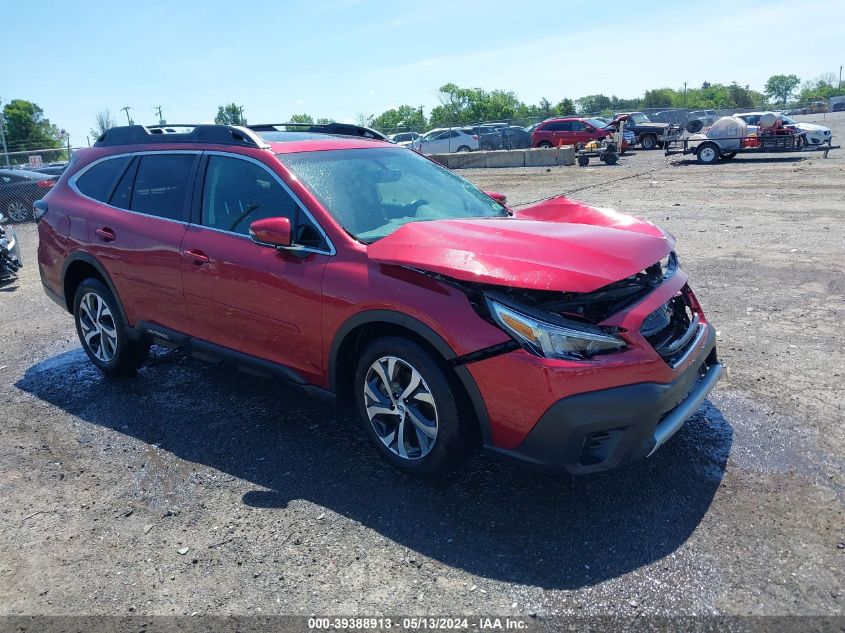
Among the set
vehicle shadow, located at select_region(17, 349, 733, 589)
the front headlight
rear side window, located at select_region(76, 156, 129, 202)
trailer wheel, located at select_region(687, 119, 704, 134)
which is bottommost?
vehicle shadow, located at select_region(17, 349, 733, 589)

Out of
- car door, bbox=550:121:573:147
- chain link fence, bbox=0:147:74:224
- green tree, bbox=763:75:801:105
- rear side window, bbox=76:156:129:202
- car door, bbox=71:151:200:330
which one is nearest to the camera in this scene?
car door, bbox=71:151:200:330

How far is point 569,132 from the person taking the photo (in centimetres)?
3098

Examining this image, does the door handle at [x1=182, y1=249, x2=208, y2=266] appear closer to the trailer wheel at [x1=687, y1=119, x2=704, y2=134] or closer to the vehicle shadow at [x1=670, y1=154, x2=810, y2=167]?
the vehicle shadow at [x1=670, y1=154, x2=810, y2=167]

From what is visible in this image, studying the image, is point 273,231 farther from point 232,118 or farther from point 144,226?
point 232,118

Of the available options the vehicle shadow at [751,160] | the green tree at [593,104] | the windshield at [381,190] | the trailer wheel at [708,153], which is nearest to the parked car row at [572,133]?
the vehicle shadow at [751,160]

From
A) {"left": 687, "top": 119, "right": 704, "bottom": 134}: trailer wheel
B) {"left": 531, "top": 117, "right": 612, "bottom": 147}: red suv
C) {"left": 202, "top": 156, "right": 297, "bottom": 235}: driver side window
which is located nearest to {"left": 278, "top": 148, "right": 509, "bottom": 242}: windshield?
{"left": 202, "top": 156, "right": 297, "bottom": 235}: driver side window

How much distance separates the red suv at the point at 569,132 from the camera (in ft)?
101

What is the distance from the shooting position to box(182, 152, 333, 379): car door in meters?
3.93

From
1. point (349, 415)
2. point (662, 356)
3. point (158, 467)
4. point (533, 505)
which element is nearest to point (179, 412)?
point (158, 467)

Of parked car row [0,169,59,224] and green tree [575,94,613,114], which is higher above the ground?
green tree [575,94,613,114]

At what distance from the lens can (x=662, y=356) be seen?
129 inches

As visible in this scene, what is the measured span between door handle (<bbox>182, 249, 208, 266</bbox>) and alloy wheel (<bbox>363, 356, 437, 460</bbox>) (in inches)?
57.9

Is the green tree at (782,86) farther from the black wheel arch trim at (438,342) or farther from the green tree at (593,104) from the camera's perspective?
the black wheel arch trim at (438,342)

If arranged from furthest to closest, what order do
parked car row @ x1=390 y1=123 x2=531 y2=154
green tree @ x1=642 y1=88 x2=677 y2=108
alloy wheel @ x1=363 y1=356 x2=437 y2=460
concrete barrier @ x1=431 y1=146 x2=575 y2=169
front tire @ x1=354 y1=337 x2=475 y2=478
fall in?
green tree @ x1=642 y1=88 x2=677 y2=108, parked car row @ x1=390 y1=123 x2=531 y2=154, concrete barrier @ x1=431 y1=146 x2=575 y2=169, alloy wheel @ x1=363 y1=356 x2=437 y2=460, front tire @ x1=354 y1=337 x2=475 y2=478
